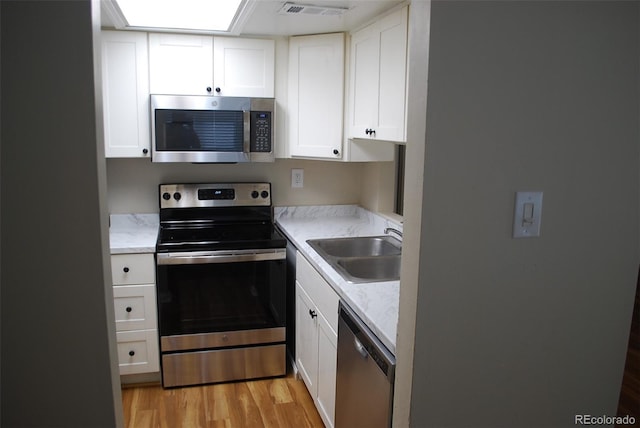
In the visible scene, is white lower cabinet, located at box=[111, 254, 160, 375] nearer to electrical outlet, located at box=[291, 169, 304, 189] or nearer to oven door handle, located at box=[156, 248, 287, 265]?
oven door handle, located at box=[156, 248, 287, 265]

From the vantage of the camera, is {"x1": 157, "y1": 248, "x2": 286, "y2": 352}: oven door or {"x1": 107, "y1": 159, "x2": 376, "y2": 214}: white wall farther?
{"x1": 107, "y1": 159, "x2": 376, "y2": 214}: white wall

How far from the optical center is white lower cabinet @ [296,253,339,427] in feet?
7.38

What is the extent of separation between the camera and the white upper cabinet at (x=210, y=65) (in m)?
2.92

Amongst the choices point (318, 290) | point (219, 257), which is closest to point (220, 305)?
point (219, 257)

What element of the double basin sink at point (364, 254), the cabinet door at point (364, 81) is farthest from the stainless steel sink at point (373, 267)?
the cabinet door at point (364, 81)

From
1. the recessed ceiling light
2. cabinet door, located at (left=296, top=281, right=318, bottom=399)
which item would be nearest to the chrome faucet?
cabinet door, located at (left=296, top=281, right=318, bottom=399)

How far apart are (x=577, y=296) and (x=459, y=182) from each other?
0.47 metres

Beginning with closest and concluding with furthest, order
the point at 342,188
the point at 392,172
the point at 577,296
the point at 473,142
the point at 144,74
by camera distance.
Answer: the point at 473,142, the point at 577,296, the point at 144,74, the point at 392,172, the point at 342,188

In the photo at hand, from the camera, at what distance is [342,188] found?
365 centimetres

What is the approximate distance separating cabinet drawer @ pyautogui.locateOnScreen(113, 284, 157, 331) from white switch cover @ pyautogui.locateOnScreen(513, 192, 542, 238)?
2.09 m

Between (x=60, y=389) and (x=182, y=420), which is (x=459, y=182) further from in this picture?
(x=182, y=420)

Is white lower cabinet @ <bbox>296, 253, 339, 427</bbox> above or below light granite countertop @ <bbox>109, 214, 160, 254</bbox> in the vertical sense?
below

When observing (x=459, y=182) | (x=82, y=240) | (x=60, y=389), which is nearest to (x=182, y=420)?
(x=60, y=389)

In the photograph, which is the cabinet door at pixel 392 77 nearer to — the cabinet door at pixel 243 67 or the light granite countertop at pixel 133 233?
the cabinet door at pixel 243 67
